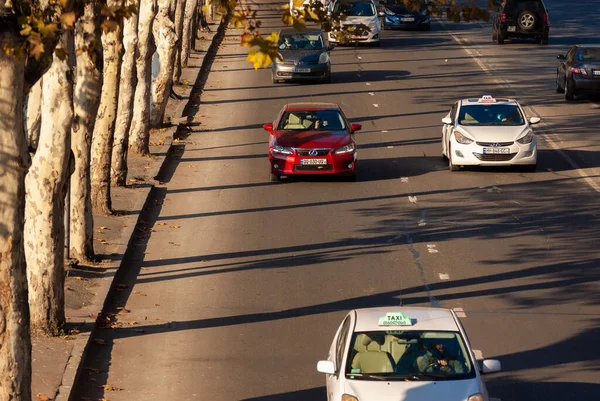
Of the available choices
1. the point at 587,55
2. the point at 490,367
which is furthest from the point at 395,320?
the point at 587,55

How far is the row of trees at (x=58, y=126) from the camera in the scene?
9.41 metres

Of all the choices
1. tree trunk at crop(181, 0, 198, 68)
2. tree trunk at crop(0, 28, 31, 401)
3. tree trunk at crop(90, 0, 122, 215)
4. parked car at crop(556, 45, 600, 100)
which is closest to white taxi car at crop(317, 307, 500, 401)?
tree trunk at crop(0, 28, 31, 401)

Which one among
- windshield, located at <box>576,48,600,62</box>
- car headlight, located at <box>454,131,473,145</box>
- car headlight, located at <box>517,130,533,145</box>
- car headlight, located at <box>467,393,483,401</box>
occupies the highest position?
car headlight, located at <box>467,393,483,401</box>

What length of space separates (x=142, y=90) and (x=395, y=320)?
17.6 m

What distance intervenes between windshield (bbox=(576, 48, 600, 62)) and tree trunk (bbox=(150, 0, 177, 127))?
1194 cm

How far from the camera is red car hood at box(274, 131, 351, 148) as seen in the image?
80.9ft

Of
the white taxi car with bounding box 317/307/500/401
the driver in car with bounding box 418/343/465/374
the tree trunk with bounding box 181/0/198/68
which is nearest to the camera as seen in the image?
the white taxi car with bounding box 317/307/500/401

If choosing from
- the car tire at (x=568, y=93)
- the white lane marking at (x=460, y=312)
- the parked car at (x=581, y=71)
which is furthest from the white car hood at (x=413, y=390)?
the car tire at (x=568, y=93)

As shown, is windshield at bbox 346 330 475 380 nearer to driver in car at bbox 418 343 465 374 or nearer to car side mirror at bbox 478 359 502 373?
driver in car at bbox 418 343 465 374

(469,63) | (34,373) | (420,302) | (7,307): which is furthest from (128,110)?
(469,63)

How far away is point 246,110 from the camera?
1357 inches

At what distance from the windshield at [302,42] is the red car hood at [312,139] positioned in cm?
1475

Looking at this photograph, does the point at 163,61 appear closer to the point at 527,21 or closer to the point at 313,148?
the point at 313,148

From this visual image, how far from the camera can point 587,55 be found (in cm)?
3519
